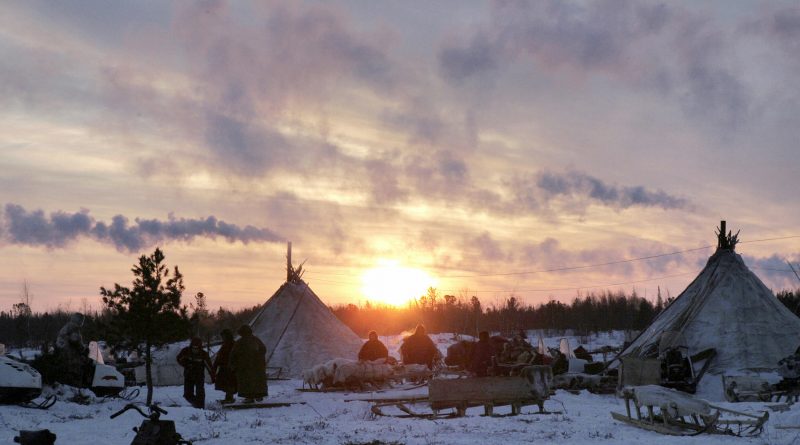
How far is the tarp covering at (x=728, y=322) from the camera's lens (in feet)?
66.3

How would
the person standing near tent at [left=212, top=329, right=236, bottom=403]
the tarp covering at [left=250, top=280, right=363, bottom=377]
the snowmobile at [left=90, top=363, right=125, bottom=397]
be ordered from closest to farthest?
the snowmobile at [left=90, top=363, right=125, bottom=397]
the person standing near tent at [left=212, top=329, right=236, bottom=403]
the tarp covering at [left=250, top=280, right=363, bottom=377]

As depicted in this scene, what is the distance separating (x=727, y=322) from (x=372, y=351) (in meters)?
10.1

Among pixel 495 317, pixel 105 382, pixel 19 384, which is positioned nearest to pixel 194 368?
pixel 105 382

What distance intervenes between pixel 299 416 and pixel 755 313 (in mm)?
14303

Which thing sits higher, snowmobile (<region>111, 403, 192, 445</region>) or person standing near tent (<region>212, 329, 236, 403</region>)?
snowmobile (<region>111, 403, 192, 445</region>)

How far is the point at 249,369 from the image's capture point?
54.3 feet

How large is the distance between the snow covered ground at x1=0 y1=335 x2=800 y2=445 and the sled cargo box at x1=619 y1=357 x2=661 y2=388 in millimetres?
2663

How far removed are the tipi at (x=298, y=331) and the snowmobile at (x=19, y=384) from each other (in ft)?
38.0

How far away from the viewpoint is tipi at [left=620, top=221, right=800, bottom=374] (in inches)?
795

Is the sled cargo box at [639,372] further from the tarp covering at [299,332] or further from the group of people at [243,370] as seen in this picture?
the tarp covering at [299,332]

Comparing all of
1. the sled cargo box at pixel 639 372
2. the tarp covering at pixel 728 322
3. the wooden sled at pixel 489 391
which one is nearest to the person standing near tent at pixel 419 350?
the tarp covering at pixel 728 322

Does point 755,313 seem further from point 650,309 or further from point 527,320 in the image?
point 527,320

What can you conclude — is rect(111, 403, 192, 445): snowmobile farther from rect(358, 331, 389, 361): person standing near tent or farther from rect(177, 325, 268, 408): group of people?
rect(358, 331, 389, 361): person standing near tent

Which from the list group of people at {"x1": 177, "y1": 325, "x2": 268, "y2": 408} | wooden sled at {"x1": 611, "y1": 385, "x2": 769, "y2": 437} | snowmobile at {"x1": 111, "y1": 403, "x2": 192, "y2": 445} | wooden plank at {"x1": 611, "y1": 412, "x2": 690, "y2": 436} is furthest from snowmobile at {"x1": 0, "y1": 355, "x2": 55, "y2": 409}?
wooden sled at {"x1": 611, "y1": 385, "x2": 769, "y2": 437}
